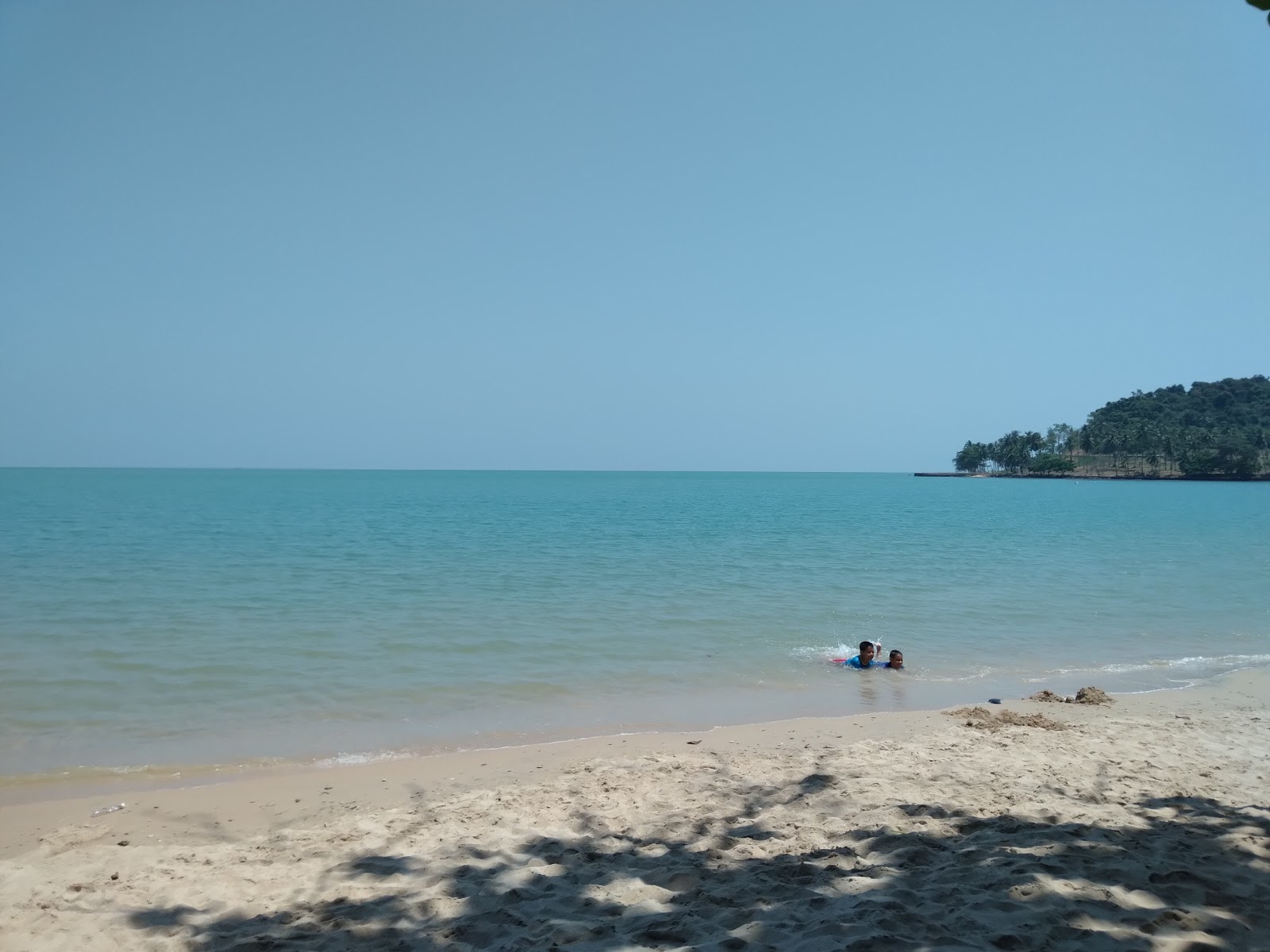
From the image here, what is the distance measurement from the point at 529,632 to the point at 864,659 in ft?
19.3

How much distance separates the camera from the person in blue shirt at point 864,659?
40.0 ft

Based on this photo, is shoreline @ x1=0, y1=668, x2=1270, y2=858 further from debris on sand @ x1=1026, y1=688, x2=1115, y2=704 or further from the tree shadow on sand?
the tree shadow on sand

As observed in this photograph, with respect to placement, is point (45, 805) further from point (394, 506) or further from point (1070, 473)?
point (1070, 473)

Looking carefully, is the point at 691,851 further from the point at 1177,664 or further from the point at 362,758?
the point at 1177,664

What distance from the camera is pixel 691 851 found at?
5.28 metres

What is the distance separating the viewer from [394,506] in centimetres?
6250

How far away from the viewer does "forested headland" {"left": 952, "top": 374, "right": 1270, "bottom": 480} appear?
138250mm

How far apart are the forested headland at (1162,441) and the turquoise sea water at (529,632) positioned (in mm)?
129013

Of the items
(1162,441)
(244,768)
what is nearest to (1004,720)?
(244,768)

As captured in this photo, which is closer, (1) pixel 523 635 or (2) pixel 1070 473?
(1) pixel 523 635

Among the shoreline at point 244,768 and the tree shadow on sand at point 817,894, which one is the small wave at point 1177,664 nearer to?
the shoreline at point 244,768

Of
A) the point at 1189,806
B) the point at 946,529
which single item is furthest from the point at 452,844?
the point at 946,529

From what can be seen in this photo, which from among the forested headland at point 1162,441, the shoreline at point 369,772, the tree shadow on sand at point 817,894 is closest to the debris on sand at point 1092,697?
the shoreline at point 369,772

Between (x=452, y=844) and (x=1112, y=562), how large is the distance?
91.1 ft
